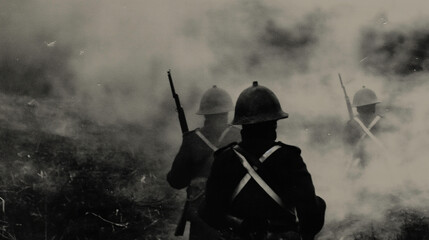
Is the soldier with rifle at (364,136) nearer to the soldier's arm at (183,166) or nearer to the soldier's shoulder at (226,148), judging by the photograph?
the soldier's arm at (183,166)

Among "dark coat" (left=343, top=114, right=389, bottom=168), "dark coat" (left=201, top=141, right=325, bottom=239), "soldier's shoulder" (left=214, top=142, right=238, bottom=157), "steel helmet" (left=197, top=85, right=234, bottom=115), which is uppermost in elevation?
"steel helmet" (left=197, top=85, right=234, bottom=115)

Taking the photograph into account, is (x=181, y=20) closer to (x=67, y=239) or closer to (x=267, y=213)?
(x=67, y=239)

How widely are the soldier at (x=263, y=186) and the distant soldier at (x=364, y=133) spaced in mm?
4833

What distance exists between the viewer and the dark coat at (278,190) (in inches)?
122

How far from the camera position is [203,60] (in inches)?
430

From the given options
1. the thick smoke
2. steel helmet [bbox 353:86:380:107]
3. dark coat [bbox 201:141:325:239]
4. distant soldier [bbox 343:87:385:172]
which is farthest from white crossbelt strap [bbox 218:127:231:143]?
the thick smoke

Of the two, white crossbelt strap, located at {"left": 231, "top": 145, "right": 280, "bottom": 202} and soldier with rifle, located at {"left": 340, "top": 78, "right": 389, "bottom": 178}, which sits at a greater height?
white crossbelt strap, located at {"left": 231, "top": 145, "right": 280, "bottom": 202}

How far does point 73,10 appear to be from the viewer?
423 inches

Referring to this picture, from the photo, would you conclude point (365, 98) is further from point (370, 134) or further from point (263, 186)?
point (263, 186)

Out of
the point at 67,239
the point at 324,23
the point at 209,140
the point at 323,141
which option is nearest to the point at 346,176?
the point at 323,141

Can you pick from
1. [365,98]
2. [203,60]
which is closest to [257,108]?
[365,98]

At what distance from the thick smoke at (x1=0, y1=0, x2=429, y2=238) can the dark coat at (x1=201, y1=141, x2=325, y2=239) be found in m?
5.98

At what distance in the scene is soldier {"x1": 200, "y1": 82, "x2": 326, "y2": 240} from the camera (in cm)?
313

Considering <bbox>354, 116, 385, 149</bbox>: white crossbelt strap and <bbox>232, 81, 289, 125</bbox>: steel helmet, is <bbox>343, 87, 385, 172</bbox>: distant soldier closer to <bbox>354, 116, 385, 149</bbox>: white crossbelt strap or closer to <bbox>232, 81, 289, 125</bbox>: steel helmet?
<bbox>354, 116, 385, 149</bbox>: white crossbelt strap
